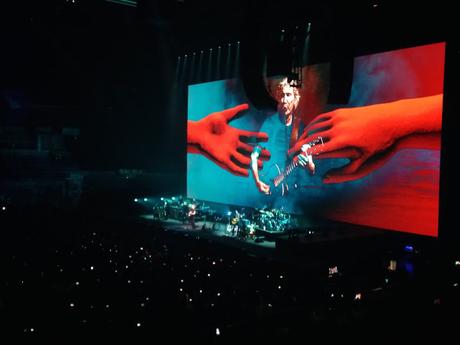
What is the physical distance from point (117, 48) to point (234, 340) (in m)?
13.1

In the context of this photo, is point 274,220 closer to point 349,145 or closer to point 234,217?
point 234,217

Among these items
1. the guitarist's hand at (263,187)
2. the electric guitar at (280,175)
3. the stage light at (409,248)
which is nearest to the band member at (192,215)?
the guitarist's hand at (263,187)

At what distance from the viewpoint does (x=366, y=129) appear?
9.83 m

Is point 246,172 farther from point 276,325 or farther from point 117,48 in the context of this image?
point 276,325

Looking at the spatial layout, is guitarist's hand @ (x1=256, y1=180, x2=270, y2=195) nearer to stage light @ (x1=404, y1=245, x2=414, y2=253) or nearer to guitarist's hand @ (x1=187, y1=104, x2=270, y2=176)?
guitarist's hand @ (x1=187, y1=104, x2=270, y2=176)

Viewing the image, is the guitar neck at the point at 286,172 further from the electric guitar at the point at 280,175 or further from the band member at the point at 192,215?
the band member at the point at 192,215

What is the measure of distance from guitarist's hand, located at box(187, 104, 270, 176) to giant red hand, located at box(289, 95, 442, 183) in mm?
2181

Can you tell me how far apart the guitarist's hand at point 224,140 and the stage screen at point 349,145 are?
0.10 ft

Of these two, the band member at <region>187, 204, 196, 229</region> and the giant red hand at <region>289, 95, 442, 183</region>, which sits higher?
the giant red hand at <region>289, 95, 442, 183</region>

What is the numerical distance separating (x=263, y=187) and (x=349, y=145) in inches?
118

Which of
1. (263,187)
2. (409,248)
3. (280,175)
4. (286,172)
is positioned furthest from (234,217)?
(409,248)

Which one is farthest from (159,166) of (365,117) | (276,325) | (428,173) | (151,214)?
(276,325)

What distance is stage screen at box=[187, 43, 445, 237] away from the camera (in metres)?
8.72

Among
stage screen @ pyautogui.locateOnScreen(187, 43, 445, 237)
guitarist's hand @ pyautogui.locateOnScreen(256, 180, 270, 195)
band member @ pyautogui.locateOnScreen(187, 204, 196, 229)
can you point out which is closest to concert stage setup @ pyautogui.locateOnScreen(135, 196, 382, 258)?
band member @ pyautogui.locateOnScreen(187, 204, 196, 229)
